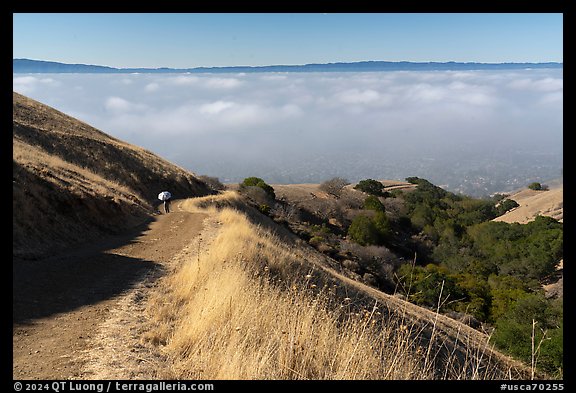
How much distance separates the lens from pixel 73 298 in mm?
6668

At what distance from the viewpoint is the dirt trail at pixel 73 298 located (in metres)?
4.16

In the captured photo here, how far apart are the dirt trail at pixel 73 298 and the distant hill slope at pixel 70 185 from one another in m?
1.25

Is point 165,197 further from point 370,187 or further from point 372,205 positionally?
point 370,187

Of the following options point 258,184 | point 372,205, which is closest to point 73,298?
point 258,184

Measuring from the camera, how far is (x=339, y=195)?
168 feet

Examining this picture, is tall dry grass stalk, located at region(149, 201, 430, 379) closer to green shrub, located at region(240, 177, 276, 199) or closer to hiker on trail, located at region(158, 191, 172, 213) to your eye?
hiker on trail, located at region(158, 191, 172, 213)

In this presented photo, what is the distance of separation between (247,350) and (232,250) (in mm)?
5150

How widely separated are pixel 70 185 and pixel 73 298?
1081 cm

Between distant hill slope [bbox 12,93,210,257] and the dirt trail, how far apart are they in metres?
1.25

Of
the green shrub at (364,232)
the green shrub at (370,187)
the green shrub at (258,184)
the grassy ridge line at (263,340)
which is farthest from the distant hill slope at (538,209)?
the grassy ridge line at (263,340)

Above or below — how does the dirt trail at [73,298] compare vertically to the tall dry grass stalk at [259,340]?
A: below

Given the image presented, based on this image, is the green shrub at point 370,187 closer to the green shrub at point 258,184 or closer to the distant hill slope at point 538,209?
the distant hill slope at point 538,209

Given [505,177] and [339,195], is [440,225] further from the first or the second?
[505,177]
